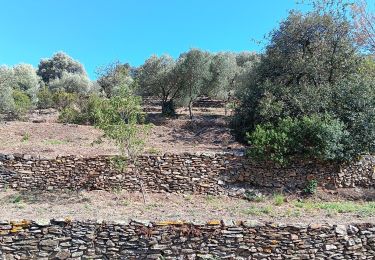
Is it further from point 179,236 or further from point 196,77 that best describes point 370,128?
point 196,77

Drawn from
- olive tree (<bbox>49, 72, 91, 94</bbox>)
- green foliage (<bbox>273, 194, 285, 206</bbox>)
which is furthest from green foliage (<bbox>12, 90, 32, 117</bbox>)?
green foliage (<bbox>273, 194, 285, 206</bbox>)

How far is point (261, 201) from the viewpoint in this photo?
10898 mm

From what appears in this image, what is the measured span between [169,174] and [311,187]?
4.66 m

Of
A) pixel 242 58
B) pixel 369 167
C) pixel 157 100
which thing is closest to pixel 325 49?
pixel 369 167

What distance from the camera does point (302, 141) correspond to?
38.3 ft

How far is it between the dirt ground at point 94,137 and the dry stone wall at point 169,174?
608 millimetres

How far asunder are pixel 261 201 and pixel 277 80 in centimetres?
658

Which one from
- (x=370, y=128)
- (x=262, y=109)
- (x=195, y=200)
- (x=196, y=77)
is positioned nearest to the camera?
(x=195, y=200)

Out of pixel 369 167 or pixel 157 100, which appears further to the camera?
pixel 157 100

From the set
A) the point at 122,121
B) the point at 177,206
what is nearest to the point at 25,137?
the point at 122,121

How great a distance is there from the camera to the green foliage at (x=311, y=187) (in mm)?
11344

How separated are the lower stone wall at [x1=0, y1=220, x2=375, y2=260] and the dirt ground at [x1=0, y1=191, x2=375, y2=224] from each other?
613 millimetres

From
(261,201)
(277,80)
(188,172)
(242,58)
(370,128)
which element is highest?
(242,58)

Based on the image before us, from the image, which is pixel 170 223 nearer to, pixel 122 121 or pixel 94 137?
pixel 122 121
